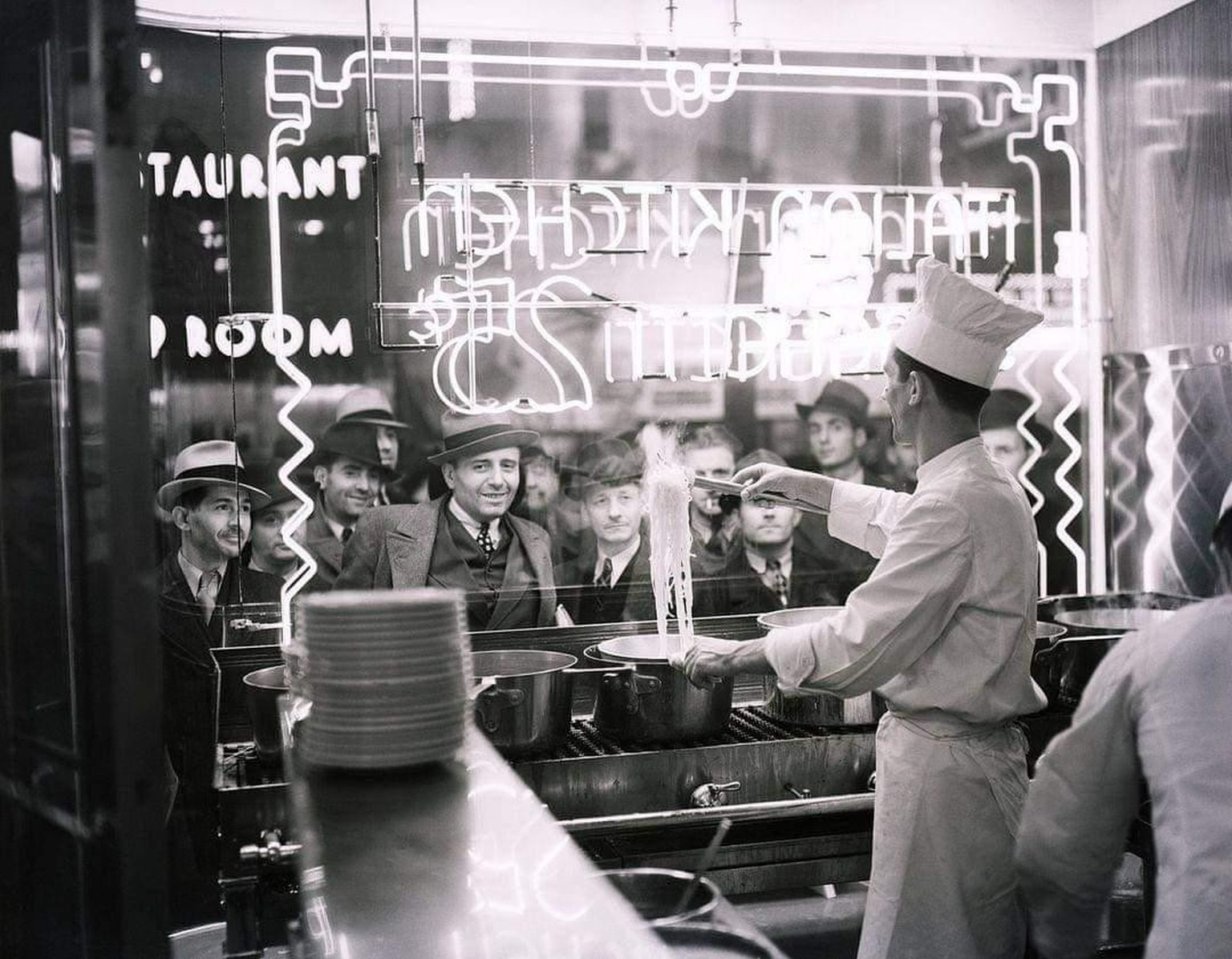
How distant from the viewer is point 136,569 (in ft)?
3.57

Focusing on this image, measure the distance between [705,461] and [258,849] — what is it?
324 centimetres

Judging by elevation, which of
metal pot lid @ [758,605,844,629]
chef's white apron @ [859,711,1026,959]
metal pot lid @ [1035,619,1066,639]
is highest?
metal pot lid @ [758,605,844,629]

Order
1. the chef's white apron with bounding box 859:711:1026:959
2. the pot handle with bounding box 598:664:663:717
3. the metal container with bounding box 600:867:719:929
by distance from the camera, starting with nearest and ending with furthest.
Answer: the metal container with bounding box 600:867:719:929
the chef's white apron with bounding box 859:711:1026:959
the pot handle with bounding box 598:664:663:717

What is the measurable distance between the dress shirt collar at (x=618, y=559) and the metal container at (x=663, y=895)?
3.51 metres

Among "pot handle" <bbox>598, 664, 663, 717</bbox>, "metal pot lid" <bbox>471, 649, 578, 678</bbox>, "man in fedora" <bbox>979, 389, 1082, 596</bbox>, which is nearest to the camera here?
"pot handle" <bbox>598, 664, 663, 717</bbox>

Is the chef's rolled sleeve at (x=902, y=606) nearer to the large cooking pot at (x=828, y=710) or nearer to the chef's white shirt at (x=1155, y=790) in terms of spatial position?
the large cooking pot at (x=828, y=710)

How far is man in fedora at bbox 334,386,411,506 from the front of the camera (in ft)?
15.4

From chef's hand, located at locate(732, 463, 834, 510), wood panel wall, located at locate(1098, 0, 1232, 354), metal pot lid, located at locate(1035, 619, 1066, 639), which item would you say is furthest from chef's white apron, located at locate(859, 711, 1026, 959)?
wood panel wall, located at locate(1098, 0, 1232, 354)

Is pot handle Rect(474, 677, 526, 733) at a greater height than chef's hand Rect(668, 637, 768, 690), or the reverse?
chef's hand Rect(668, 637, 768, 690)

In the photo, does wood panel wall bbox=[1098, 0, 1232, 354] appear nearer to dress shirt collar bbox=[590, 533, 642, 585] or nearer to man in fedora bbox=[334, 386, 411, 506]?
dress shirt collar bbox=[590, 533, 642, 585]

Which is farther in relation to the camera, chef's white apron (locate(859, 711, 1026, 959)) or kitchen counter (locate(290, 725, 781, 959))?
chef's white apron (locate(859, 711, 1026, 959))

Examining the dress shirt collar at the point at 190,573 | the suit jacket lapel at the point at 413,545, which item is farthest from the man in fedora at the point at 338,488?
A: the dress shirt collar at the point at 190,573

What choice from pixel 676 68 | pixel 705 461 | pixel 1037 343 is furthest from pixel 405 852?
A: pixel 1037 343

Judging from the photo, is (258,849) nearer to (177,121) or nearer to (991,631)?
(991,631)
